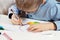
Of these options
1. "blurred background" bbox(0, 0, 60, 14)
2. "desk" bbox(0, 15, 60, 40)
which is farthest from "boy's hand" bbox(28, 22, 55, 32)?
"blurred background" bbox(0, 0, 60, 14)

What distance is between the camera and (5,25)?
87 centimetres

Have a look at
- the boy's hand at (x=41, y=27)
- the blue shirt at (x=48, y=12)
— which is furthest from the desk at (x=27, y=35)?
the blue shirt at (x=48, y=12)

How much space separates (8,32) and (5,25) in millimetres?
104

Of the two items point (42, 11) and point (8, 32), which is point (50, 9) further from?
point (8, 32)

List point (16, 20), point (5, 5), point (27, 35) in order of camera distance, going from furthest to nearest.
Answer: point (5, 5), point (16, 20), point (27, 35)

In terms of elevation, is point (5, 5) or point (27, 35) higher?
point (5, 5)

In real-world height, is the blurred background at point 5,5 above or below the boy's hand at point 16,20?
above

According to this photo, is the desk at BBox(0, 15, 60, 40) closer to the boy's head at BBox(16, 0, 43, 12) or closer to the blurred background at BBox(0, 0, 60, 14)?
the boy's head at BBox(16, 0, 43, 12)

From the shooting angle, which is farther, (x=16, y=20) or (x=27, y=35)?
(x=16, y=20)

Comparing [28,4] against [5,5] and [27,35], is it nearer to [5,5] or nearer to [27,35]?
[27,35]

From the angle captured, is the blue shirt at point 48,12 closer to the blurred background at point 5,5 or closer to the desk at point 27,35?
the blurred background at point 5,5

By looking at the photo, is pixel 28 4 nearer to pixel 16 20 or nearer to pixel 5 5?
pixel 16 20

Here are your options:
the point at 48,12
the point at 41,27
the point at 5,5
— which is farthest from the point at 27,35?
the point at 5,5

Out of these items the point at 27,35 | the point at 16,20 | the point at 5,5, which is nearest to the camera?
the point at 27,35
